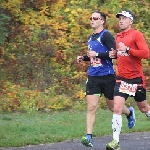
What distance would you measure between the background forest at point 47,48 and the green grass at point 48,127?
4.21ft

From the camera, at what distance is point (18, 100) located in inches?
543

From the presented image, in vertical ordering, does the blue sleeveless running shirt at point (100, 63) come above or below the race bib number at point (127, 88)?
above

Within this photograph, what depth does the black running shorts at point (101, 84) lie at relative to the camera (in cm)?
825

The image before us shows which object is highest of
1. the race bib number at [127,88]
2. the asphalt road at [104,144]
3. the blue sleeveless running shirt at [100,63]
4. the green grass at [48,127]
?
the blue sleeveless running shirt at [100,63]

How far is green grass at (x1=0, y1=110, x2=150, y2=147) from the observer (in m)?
9.12

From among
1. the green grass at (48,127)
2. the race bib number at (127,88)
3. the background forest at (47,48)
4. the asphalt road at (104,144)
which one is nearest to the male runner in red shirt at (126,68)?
the race bib number at (127,88)

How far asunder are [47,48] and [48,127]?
20.9 ft

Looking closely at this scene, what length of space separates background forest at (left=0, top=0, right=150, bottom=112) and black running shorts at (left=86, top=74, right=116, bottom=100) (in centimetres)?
522

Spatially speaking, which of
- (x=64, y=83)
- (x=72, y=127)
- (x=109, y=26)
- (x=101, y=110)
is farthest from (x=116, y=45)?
(x=109, y=26)

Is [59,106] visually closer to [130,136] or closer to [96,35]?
[130,136]

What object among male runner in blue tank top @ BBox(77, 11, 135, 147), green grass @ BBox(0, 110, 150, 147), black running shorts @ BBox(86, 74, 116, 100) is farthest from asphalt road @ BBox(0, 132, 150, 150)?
black running shorts @ BBox(86, 74, 116, 100)

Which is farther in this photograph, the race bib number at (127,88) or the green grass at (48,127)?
the green grass at (48,127)

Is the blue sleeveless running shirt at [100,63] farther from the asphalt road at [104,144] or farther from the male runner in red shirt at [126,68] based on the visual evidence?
the asphalt road at [104,144]

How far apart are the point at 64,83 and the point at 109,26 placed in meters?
3.03
